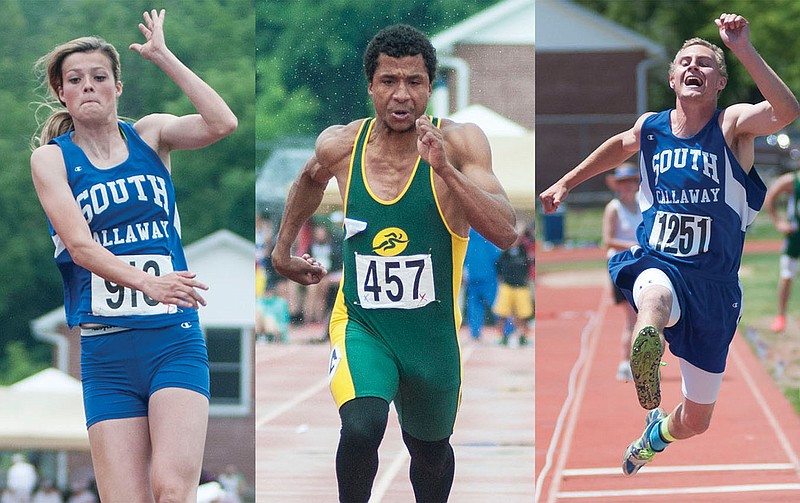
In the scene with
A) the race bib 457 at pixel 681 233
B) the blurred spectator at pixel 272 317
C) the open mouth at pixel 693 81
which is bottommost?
the blurred spectator at pixel 272 317

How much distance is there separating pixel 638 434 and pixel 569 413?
3.39 feet

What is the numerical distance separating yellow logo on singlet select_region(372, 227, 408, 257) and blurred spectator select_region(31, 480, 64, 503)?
9.75 m

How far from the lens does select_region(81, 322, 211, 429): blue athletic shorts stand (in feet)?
16.0

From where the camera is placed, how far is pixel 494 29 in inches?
252

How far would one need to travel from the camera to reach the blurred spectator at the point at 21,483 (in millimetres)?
14585

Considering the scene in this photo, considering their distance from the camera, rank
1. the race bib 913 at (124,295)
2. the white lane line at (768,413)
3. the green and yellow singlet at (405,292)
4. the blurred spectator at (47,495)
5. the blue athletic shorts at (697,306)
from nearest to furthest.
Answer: the race bib 913 at (124,295)
the green and yellow singlet at (405,292)
the blue athletic shorts at (697,306)
the white lane line at (768,413)
the blurred spectator at (47,495)

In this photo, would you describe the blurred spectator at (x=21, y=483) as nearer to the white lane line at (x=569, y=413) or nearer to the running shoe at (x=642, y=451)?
the white lane line at (x=569, y=413)

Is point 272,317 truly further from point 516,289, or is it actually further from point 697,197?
point 697,197

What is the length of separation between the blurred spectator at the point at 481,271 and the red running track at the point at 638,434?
1680 mm

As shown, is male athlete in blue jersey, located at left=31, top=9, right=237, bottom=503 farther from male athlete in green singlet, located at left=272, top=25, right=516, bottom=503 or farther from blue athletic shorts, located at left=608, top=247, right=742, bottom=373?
blue athletic shorts, located at left=608, top=247, right=742, bottom=373

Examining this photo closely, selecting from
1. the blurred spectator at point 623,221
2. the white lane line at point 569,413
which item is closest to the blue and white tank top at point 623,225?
the blurred spectator at point 623,221

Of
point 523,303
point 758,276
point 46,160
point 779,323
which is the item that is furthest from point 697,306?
point 758,276

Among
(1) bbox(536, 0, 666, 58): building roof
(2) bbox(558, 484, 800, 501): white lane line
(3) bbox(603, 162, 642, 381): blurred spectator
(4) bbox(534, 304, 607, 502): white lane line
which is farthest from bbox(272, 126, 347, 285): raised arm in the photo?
(1) bbox(536, 0, 666, 58): building roof

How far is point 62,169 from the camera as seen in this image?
16.2 feet
